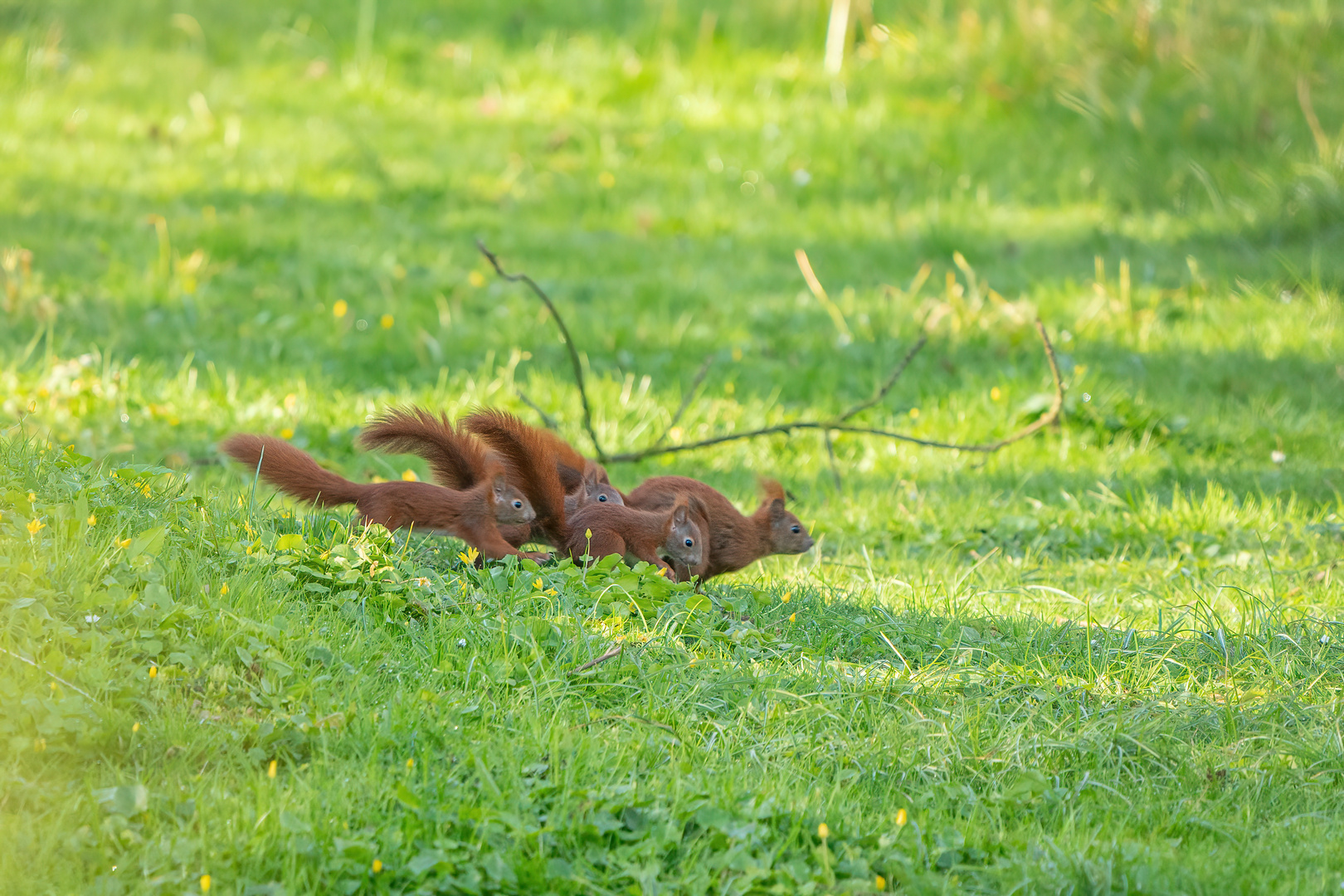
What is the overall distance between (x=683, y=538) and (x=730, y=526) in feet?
1.42

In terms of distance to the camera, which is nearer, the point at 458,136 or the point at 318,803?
the point at 318,803

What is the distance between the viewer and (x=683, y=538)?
13.8 ft

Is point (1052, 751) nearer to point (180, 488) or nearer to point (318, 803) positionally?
point (318, 803)

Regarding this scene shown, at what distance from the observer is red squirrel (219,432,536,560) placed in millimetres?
3926

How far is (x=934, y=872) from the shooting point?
264 centimetres

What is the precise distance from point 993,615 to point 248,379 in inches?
176

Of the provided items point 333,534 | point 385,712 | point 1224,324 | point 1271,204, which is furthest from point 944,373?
point 385,712

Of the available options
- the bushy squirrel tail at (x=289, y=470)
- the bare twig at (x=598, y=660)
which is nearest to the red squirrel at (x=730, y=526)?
the bushy squirrel tail at (x=289, y=470)

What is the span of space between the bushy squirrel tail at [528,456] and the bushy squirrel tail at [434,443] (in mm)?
A: 90

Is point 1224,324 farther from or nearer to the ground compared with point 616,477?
farther from the ground

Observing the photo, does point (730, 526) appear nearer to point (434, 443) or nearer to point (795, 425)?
point (795, 425)

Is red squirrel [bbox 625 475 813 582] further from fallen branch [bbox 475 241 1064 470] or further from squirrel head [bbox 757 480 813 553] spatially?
fallen branch [bbox 475 241 1064 470]

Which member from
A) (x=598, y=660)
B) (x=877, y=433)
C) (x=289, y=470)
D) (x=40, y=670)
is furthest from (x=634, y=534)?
(x=40, y=670)

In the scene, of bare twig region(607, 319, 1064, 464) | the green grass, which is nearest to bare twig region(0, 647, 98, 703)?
the green grass
